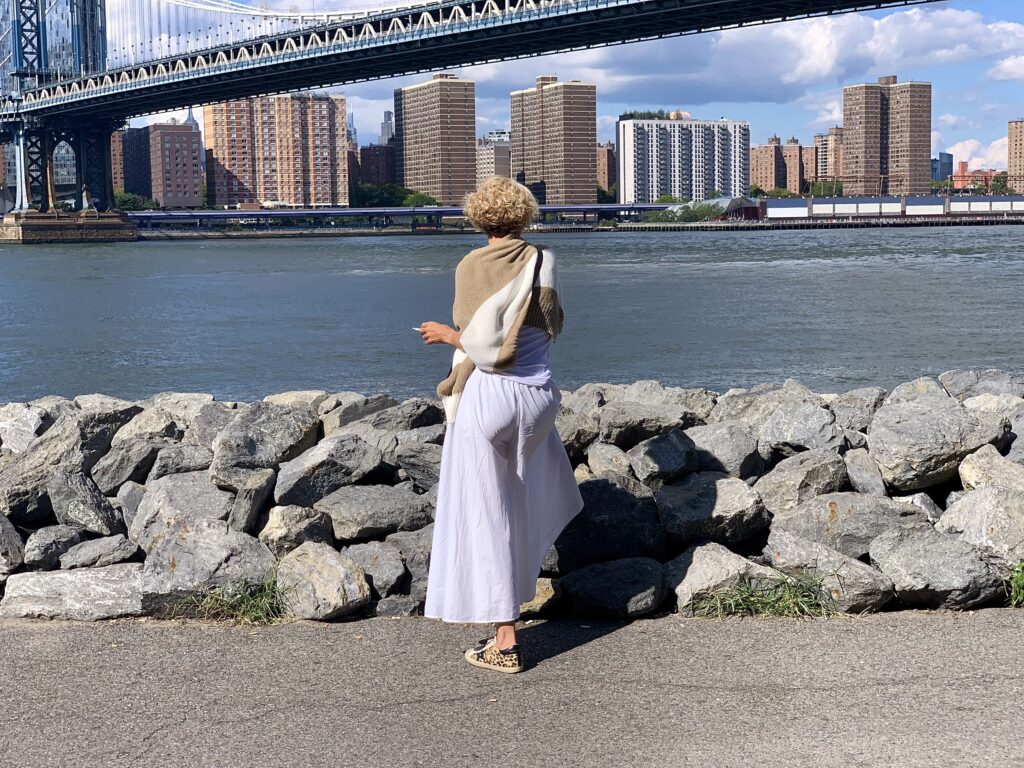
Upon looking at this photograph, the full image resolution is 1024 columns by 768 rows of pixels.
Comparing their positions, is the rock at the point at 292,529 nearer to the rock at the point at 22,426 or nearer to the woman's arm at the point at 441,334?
the woman's arm at the point at 441,334

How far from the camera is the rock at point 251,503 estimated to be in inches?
149

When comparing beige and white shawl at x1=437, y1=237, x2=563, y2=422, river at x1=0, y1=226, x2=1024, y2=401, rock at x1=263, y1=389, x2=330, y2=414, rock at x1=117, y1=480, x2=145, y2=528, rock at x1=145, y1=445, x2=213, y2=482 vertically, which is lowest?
river at x1=0, y1=226, x2=1024, y2=401

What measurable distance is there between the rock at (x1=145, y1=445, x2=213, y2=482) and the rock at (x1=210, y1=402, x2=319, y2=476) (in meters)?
0.16

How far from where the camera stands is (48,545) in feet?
12.9

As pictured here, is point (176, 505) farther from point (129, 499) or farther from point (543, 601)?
point (543, 601)

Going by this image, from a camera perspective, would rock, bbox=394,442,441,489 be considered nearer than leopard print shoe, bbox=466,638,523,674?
No

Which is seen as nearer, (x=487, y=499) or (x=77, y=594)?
(x=487, y=499)

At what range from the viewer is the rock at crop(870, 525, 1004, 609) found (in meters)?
3.41

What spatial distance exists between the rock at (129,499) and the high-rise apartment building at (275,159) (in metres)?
132

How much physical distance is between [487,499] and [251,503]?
92cm

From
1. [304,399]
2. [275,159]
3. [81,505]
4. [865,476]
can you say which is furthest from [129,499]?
[275,159]

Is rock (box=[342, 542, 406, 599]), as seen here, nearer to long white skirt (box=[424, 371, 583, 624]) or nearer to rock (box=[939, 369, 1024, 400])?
long white skirt (box=[424, 371, 583, 624])

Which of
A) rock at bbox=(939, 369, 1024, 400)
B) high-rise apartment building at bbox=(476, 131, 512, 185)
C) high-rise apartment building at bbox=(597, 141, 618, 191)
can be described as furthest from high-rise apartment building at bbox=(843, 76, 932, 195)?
rock at bbox=(939, 369, 1024, 400)

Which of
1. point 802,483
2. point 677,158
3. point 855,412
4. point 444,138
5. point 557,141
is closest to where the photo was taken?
point 802,483
